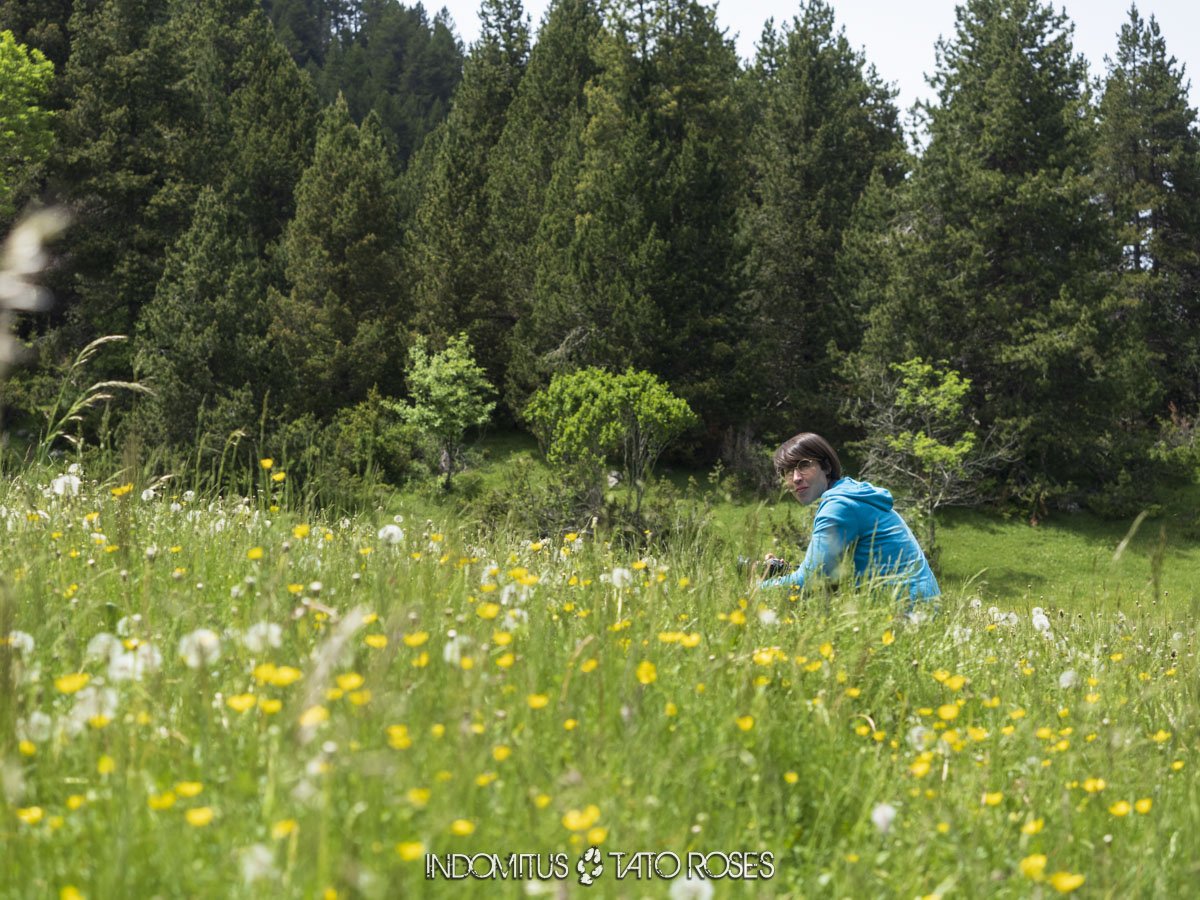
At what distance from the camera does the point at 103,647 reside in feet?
7.75

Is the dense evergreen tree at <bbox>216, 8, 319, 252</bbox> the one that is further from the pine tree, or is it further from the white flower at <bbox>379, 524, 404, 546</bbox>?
the white flower at <bbox>379, 524, 404, 546</bbox>

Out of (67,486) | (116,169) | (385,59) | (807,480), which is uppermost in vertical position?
(385,59)

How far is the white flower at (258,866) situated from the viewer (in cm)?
153

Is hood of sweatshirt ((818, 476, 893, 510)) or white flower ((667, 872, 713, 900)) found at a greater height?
hood of sweatshirt ((818, 476, 893, 510))

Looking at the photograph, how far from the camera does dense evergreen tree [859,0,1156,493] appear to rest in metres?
30.0

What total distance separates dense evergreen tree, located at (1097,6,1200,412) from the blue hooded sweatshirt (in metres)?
37.8

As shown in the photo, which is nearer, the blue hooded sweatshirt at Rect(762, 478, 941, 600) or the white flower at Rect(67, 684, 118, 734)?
the white flower at Rect(67, 684, 118, 734)

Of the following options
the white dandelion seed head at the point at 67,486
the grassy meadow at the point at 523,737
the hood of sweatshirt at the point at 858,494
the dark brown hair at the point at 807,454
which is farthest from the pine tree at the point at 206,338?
the grassy meadow at the point at 523,737

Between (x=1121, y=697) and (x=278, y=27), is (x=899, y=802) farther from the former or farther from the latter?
(x=278, y=27)

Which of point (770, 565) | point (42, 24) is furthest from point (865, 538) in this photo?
point (42, 24)

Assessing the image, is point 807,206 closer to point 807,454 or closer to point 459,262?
point 459,262

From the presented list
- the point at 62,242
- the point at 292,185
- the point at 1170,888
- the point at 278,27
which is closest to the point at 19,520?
the point at 1170,888

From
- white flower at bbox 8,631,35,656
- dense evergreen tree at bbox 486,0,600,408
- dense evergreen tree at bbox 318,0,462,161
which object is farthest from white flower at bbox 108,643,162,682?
dense evergreen tree at bbox 318,0,462,161

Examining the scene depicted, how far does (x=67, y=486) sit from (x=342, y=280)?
105 feet
